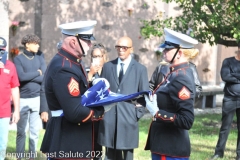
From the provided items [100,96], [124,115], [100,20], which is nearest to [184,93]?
[100,96]

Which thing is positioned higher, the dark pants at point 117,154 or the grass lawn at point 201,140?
the dark pants at point 117,154

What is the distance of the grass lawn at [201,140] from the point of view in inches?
376

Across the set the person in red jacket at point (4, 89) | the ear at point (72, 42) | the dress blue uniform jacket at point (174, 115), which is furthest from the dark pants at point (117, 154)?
the ear at point (72, 42)

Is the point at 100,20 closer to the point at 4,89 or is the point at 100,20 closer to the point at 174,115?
the point at 4,89

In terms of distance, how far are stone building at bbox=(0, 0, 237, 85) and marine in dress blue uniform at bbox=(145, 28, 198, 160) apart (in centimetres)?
1053

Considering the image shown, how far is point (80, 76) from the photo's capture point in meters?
4.91

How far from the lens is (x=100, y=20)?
1669 cm

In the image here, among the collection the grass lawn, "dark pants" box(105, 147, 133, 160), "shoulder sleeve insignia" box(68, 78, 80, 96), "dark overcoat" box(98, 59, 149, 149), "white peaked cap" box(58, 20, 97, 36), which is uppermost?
"white peaked cap" box(58, 20, 97, 36)

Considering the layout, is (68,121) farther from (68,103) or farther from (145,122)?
(145,122)

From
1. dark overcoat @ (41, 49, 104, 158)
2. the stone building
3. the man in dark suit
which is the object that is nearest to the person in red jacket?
the man in dark suit

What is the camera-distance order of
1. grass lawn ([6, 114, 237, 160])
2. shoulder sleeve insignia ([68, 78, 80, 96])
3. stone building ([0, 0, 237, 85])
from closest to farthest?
shoulder sleeve insignia ([68, 78, 80, 96]) → grass lawn ([6, 114, 237, 160]) → stone building ([0, 0, 237, 85])

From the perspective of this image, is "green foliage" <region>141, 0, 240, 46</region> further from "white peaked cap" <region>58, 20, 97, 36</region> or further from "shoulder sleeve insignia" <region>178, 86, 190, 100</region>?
"white peaked cap" <region>58, 20, 97, 36</region>

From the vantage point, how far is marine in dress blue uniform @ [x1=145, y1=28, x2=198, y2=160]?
5.02m

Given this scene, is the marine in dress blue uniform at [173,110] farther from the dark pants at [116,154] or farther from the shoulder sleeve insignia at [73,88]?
the dark pants at [116,154]
